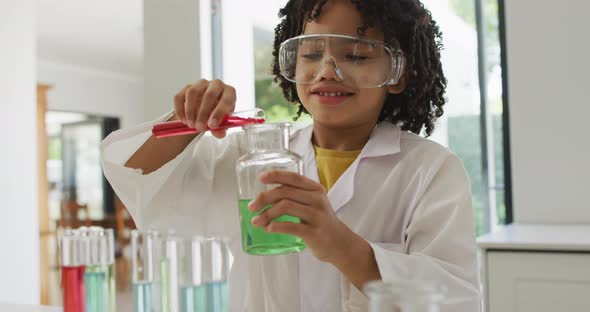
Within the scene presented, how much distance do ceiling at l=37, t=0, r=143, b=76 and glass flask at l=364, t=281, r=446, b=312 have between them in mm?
5009

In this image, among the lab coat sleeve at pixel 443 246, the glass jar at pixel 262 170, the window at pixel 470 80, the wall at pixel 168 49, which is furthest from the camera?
the wall at pixel 168 49

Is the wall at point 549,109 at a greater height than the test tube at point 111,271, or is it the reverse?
the wall at point 549,109

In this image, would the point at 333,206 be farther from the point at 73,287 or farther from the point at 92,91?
the point at 92,91

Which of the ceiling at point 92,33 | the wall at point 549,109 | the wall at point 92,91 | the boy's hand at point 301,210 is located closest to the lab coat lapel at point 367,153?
the boy's hand at point 301,210

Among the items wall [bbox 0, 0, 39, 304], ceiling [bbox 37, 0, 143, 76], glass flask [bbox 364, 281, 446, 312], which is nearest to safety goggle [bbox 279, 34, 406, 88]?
glass flask [bbox 364, 281, 446, 312]

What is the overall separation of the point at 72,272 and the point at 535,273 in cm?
138

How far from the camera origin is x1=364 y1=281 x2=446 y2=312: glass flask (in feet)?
1.41

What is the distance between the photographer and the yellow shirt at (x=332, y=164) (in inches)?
47.6

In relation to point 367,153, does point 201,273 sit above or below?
below

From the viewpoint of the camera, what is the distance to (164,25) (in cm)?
300

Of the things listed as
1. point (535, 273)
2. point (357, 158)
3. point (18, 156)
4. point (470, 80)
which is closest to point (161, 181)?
point (357, 158)

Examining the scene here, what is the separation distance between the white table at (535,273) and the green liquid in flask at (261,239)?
43.3 inches

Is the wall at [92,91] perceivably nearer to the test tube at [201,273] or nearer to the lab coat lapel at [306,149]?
the lab coat lapel at [306,149]

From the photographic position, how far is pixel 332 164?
1217 millimetres
